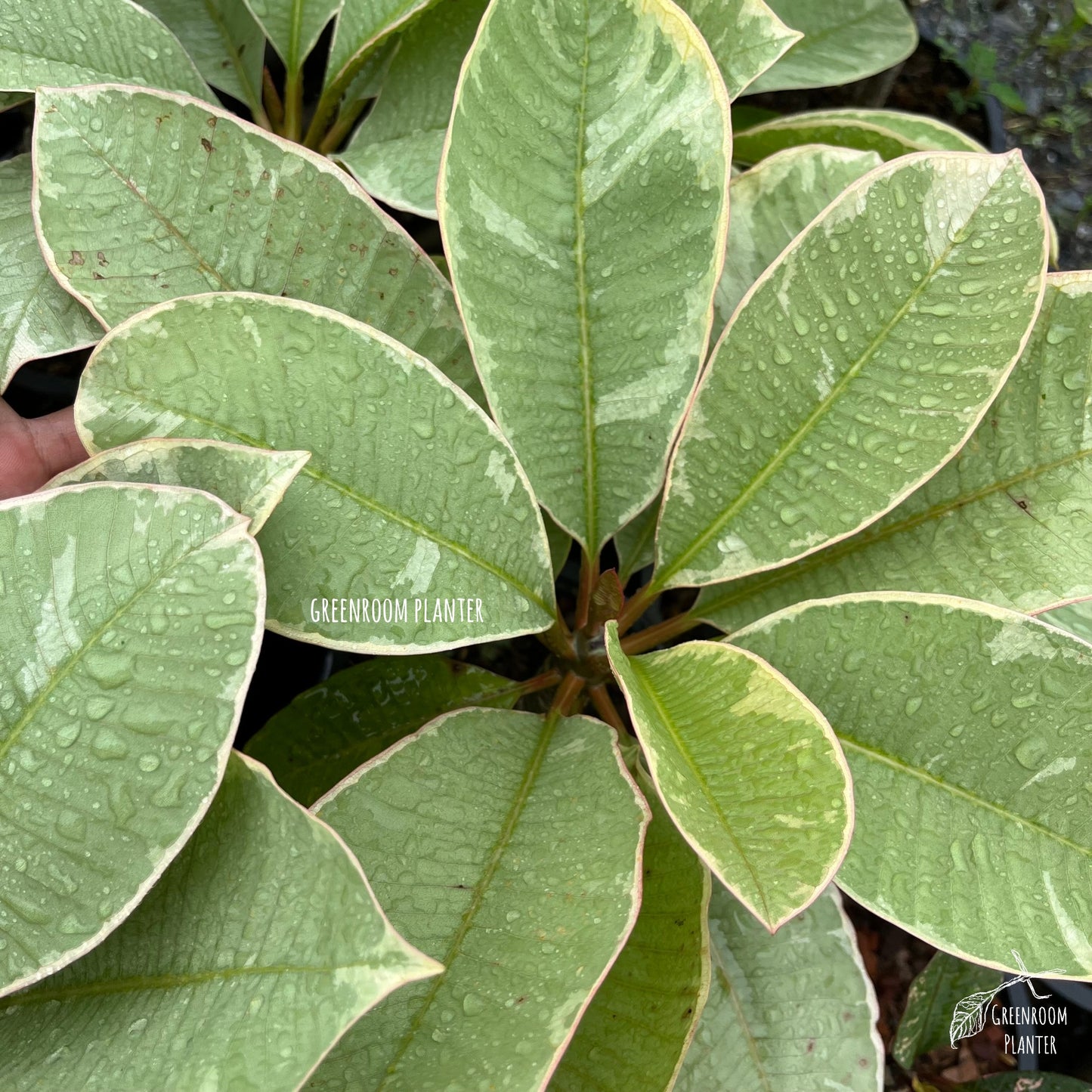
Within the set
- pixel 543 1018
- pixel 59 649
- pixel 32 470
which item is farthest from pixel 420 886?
pixel 32 470

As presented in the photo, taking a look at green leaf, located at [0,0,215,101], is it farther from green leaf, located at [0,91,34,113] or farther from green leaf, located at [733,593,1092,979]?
green leaf, located at [733,593,1092,979]

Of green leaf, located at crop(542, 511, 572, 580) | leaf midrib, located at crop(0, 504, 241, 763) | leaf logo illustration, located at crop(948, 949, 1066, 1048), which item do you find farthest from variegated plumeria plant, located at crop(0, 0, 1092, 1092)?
leaf logo illustration, located at crop(948, 949, 1066, 1048)

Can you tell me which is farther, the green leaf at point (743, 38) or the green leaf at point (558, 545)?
the green leaf at point (558, 545)

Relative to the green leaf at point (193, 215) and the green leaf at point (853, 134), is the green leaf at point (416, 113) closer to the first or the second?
the green leaf at point (193, 215)

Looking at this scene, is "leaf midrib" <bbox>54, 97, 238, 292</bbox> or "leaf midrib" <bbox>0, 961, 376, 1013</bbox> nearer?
"leaf midrib" <bbox>0, 961, 376, 1013</bbox>

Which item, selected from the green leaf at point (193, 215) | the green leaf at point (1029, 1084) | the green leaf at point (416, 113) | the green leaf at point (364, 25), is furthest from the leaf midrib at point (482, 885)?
the green leaf at point (1029, 1084)

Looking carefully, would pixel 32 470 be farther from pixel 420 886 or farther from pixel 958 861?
pixel 958 861
